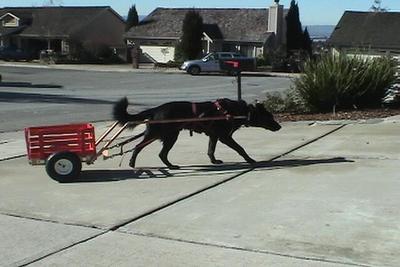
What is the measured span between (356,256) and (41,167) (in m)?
5.29

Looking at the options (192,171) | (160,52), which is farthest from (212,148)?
(160,52)

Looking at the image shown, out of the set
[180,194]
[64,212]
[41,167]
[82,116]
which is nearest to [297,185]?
[180,194]

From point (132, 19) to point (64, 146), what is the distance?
6316 cm

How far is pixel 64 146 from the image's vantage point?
835cm

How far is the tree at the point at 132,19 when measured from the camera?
69.7 metres

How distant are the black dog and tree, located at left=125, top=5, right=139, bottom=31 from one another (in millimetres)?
62105

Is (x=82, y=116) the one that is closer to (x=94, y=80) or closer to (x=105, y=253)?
(x=105, y=253)

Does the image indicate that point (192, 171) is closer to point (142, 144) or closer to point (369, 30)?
point (142, 144)

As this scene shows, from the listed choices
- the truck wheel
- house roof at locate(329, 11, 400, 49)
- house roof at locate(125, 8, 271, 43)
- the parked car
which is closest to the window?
the parked car

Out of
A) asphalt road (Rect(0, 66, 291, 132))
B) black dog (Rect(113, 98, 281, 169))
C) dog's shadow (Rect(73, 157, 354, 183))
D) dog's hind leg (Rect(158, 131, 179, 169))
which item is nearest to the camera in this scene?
dog's shadow (Rect(73, 157, 354, 183))

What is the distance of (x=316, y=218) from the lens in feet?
19.7

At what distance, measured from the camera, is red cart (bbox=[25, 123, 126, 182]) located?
26.4ft

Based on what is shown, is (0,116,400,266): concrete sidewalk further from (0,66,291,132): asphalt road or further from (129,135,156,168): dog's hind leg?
(0,66,291,132): asphalt road

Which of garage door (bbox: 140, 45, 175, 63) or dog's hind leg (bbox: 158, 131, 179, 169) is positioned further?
garage door (bbox: 140, 45, 175, 63)
